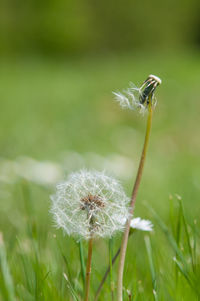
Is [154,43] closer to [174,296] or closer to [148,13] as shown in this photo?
[148,13]

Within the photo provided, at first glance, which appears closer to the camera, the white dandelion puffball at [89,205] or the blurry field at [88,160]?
the white dandelion puffball at [89,205]

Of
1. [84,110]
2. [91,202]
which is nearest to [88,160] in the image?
[91,202]

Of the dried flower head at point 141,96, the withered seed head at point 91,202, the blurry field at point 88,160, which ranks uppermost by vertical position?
the blurry field at point 88,160

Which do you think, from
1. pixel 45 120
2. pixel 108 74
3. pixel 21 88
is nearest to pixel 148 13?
pixel 108 74

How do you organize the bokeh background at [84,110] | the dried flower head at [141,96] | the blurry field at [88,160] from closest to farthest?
the dried flower head at [141,96]
the blurry field at [88,160]
the bokeh background at [84,110]

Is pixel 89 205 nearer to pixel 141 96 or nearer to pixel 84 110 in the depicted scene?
pixel 141 96

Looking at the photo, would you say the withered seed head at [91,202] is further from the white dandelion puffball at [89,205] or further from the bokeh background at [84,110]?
the bokeh background at [84,110]

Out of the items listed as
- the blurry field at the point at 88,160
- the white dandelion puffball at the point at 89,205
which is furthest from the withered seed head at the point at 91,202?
the blurry field at the point at 88,160
